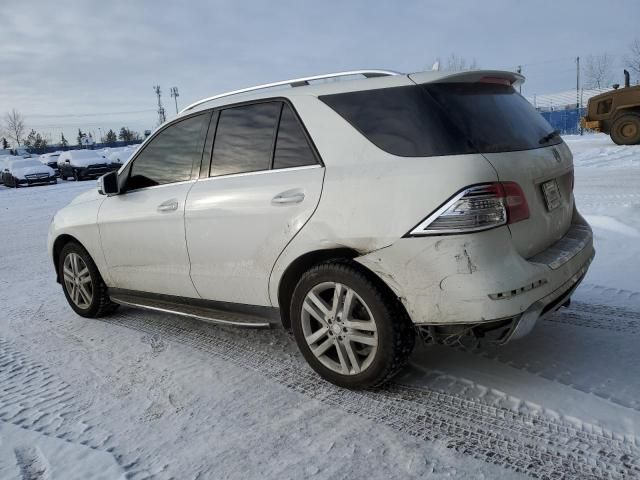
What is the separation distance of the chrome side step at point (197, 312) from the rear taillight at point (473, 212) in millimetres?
1304

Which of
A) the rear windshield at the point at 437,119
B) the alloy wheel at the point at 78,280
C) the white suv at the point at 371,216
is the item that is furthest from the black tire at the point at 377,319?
the alloy wheel at the point at 78,280

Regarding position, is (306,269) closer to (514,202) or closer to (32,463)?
(514,202)

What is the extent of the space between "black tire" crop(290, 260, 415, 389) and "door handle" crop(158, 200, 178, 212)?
119 centimetres

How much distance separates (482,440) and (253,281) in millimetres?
1557

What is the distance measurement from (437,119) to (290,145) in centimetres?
90

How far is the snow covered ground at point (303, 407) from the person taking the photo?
92.8 inches

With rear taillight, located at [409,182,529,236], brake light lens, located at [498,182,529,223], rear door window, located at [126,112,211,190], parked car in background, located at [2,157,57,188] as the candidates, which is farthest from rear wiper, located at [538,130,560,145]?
parked car in background, located at [2,157,57,188]

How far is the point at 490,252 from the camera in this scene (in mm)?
2480

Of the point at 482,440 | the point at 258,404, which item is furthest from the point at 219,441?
the point at 482,440

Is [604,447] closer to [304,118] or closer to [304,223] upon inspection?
[304,223]

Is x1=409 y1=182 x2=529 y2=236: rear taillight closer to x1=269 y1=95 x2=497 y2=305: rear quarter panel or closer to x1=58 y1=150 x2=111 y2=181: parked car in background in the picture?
x1=269 y1=95 x2=497 y2=305: rear quarter panel

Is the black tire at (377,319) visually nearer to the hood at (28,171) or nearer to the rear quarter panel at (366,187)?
the rear quarter panel at (366,187)

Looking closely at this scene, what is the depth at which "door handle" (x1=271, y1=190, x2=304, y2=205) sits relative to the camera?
2969 mm

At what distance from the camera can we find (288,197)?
3.02m
